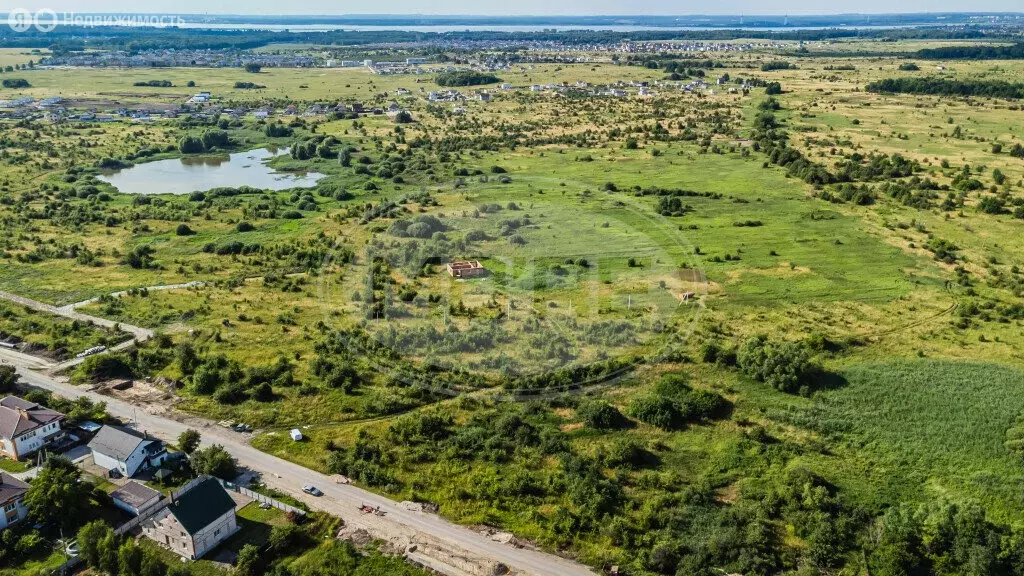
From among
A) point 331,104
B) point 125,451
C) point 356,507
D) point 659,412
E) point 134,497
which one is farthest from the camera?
point 331,104

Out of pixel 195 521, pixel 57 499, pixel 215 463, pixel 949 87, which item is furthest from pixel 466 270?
pixel 949 87

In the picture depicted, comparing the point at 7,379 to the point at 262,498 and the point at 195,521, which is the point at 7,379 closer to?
the point at 262,498

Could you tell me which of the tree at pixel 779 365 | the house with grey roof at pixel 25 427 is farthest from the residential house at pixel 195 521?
the tree at pixel 779 365

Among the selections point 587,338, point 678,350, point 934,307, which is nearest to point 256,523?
point 587,338

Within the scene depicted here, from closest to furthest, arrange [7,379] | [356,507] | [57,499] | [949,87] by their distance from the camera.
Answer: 1. [57,499]
2. [356,507]
3. [7,379]
4. [949,87]

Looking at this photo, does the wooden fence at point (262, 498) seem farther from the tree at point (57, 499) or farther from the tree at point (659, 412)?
the tree at point (659, 412)

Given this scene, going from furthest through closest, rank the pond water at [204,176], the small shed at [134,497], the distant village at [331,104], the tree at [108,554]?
the distant village at [331,104] < the pond water at [204,176] < the small shed at [134,497] < the tree at [108,554]

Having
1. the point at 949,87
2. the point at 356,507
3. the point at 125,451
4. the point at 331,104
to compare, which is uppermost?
the point at 949,87
